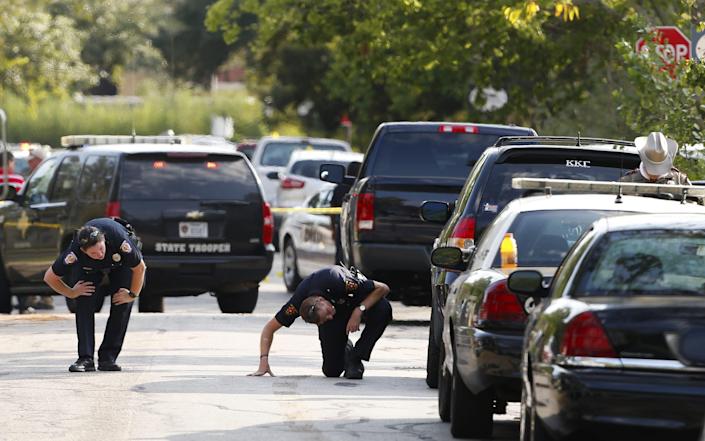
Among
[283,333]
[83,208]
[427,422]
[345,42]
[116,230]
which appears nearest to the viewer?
[427,422]

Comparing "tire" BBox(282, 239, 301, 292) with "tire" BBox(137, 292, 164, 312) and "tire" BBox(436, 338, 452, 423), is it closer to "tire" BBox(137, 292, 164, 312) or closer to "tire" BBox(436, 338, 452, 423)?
"tire" BBox(137, 292, 164, 312)

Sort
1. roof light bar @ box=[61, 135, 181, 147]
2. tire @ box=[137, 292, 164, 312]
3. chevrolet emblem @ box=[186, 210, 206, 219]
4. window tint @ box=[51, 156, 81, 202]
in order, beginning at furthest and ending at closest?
tire @ box=[137, 292, 164, 312] < roof light bar @ box=[61, 135, 181, 147] < window tint @ box=[51, 156, 81, 202] < chevrolet emblem @ box=[186, 210, 206, 219]

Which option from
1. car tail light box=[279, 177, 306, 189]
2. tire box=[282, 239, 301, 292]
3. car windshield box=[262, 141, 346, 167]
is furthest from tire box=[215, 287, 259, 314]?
car windshield box=[262, 141, 346, 167]

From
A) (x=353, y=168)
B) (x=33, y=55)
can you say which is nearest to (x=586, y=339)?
(x=353, y=168)

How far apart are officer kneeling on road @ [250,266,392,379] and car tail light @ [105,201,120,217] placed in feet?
19.5

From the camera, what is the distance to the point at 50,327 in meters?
18.7

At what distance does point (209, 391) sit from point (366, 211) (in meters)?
5.68

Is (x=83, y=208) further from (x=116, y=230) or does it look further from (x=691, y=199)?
(x=691, y=199)

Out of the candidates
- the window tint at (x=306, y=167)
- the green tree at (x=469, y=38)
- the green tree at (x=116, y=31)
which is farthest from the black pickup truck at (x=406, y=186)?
the green tree at (x=116, y=31)

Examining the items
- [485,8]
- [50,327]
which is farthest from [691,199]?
[485,8]

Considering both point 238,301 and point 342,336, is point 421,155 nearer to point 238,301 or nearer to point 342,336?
point 238,301

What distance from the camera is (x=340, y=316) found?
1427cm

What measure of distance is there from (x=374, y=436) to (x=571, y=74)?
22.8 m

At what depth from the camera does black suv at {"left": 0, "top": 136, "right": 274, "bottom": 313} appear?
20.0 metres
